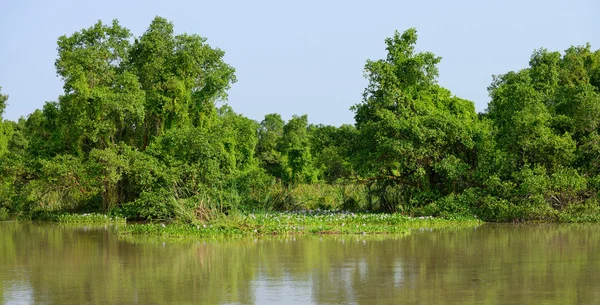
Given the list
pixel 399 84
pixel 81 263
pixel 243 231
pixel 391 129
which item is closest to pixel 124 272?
pixel 81 263

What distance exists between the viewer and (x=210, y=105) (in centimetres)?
3084

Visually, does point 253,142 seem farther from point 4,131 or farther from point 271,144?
point 4,131

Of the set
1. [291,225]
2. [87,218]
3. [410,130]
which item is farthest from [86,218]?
[410,130]

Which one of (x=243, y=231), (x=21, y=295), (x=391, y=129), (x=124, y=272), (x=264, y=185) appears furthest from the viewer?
(x=264, y=185)

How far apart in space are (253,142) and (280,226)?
11.4 meters

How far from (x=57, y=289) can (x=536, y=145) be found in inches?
662

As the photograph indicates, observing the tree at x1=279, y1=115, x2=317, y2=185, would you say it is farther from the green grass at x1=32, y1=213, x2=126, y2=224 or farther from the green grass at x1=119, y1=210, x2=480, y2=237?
the green grass at x1=119, y1=210, x2=480, y2=237

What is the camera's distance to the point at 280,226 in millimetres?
21859

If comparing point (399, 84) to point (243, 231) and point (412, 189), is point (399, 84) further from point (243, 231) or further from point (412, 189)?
point (243, 231)

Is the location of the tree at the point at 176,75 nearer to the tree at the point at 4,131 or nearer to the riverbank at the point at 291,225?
the riverbank at the point at 291,225

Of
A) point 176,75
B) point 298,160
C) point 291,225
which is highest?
point 176,75

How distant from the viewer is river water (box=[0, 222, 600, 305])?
12.0 metres

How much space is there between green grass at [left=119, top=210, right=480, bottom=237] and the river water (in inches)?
32.9

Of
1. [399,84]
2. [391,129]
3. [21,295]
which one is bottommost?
[21,295]
